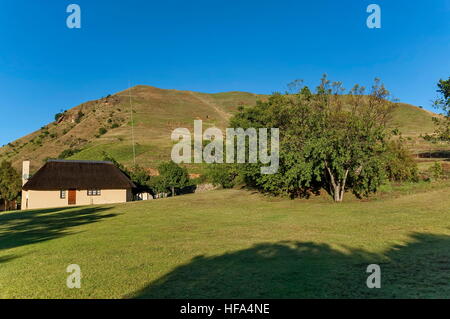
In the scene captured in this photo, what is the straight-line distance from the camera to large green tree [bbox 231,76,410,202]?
2284 cm

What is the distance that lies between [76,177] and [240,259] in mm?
40480

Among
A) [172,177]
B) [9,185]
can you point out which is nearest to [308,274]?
[172,177]

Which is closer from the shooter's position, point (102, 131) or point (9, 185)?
point (9, 185)

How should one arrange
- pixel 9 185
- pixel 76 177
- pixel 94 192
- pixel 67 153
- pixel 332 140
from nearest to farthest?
pixel 332 140 → pixel 76 177 → pixel 94 192 → pixel 9 185 → pixel 67 153

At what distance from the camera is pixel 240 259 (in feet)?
29.0

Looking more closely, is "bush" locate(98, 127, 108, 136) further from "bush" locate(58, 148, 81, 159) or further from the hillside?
"bush" locate(58, 148, 81, 159)

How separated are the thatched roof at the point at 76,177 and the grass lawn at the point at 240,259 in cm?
2776

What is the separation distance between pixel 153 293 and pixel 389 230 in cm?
1088

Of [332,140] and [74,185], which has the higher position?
[332,140]

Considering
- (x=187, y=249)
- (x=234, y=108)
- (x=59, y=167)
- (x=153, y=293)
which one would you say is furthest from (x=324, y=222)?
(x=234, y=108)

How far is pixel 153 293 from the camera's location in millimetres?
6180

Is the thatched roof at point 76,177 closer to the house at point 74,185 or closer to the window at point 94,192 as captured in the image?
the house at point 74,185

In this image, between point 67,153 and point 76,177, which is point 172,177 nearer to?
point 76,177
